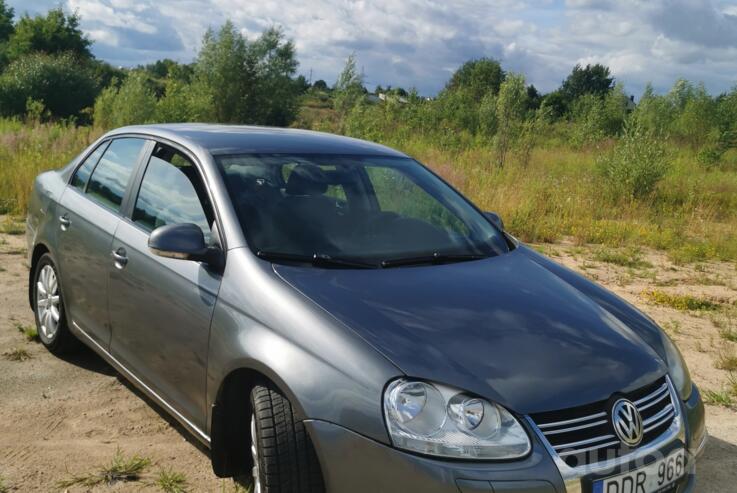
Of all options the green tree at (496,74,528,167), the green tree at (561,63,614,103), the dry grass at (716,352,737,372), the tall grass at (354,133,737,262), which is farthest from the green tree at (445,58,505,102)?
the dry grass at (716,352,737,372)

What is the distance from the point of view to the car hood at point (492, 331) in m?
2.23

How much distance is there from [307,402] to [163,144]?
78.7 inches

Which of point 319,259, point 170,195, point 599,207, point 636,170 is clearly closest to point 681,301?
point 319,259

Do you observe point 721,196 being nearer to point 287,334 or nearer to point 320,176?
point 320,176

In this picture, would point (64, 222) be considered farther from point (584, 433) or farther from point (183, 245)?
point (584, 433)

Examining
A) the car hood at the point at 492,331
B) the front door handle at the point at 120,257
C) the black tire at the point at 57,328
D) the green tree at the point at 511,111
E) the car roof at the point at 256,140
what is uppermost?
the green tree at the point at 511,111

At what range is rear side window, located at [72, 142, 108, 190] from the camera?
433 cm

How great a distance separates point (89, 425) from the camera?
Answer: 3.61m

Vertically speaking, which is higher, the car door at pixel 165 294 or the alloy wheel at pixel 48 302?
the car door at pixel 165 294

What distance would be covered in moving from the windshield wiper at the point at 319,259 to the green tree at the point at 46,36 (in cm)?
6562

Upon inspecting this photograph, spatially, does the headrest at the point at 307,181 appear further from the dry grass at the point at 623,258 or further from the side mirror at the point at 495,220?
the dry grass at the point at 623,258

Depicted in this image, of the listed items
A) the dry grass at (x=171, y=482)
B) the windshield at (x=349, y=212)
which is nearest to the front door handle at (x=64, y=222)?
the windshield at (x=349, y=212)

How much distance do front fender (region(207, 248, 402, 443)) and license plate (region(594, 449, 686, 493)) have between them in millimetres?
728

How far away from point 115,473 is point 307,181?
1.61 meters
